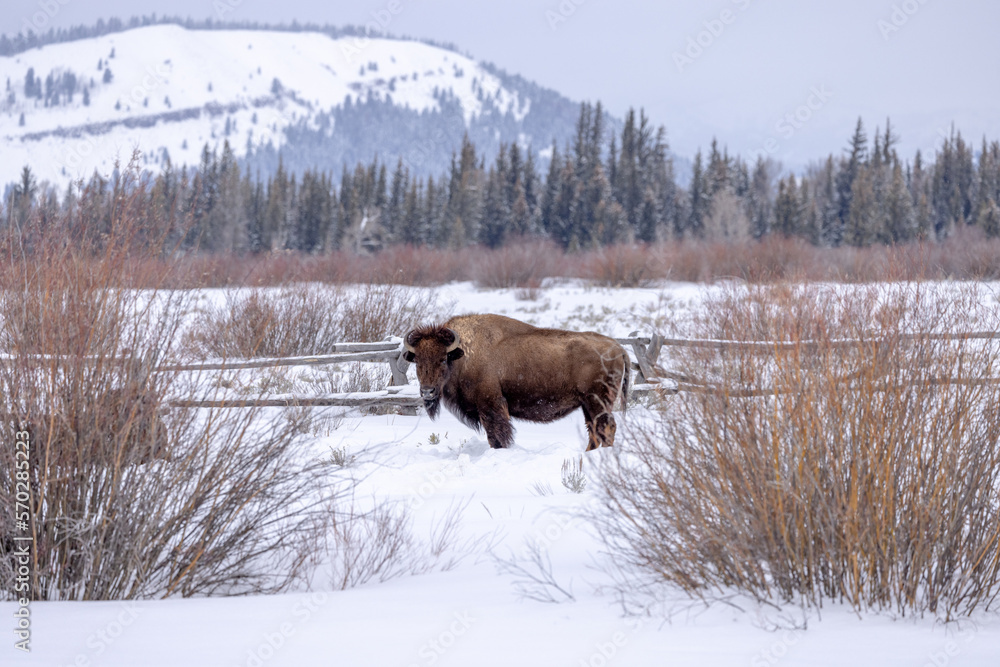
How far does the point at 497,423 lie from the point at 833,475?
13.4 ft

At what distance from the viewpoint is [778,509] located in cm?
288

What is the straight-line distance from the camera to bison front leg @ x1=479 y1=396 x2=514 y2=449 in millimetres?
6801

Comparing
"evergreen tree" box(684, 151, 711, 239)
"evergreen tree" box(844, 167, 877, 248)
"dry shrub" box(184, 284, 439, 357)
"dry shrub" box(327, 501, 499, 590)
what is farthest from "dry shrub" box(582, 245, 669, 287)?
"evergreen tree" box(684, 151, 711, 239)

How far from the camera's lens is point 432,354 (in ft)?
21.4

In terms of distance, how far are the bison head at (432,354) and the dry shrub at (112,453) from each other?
3.02m

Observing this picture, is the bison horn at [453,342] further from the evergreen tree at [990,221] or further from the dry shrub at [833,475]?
the evergreen tree at [990,221]

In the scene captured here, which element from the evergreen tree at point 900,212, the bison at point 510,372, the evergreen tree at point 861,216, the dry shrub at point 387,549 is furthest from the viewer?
the evergreen tree at point 861,216

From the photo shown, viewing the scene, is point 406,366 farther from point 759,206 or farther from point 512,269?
point 759,206

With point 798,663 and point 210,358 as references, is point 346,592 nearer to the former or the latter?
point 798,663

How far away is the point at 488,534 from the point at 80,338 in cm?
212

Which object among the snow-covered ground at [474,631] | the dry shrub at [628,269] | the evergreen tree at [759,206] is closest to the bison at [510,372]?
the snow-covered ground at [474,631]

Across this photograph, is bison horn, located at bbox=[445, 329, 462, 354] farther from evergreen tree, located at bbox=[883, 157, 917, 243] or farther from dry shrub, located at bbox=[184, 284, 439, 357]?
evergreen tree, located at bbox=[883, 157, 917, 243]

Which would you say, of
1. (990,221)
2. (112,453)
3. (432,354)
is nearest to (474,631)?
(112,453)

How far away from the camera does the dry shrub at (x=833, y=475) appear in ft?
9.58
